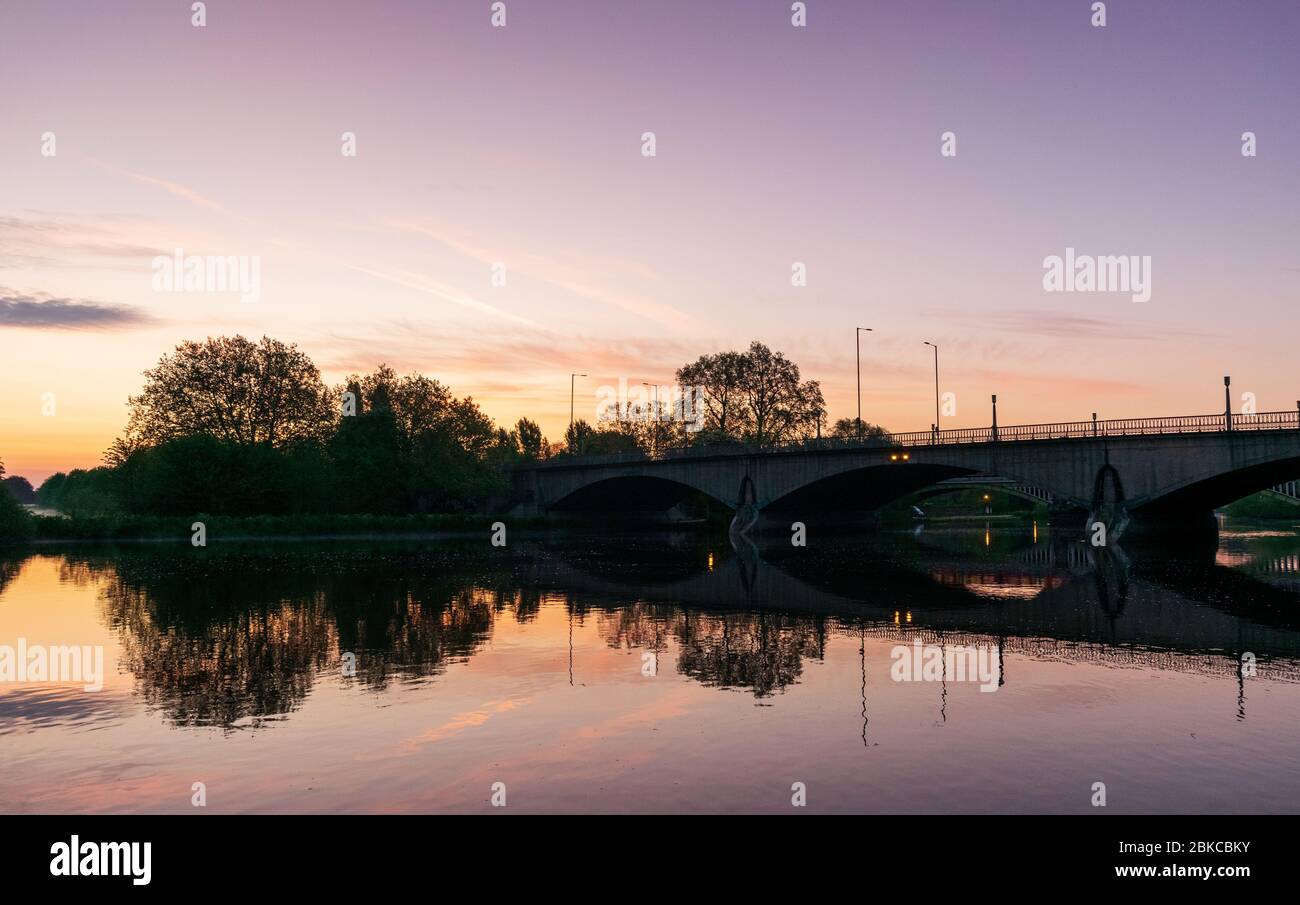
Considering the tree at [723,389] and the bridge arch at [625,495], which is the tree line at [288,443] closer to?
the bridge arch at [625,495]

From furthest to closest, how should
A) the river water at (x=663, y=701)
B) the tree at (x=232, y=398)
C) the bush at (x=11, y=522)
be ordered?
the tree at (x=232, y=398), the bush at (x=11, y=522), the river water at (x=663, y=701)

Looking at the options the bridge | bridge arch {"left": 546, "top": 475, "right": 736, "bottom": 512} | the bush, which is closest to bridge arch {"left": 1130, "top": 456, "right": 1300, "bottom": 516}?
the bridge

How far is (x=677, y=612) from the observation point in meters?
33.3

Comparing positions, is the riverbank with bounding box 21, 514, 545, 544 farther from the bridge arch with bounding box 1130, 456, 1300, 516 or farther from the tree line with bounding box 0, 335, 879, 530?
the bridge arch with bounding box 1130, 456, 1300, 516

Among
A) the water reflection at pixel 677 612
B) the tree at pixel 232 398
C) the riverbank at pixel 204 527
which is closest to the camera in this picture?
the water reflection at pixel 677 612

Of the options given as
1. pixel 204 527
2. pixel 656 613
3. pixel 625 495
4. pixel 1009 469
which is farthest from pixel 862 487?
pixel 656 613

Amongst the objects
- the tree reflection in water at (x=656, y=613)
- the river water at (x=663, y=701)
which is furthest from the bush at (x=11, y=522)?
the river water at (x=663, y=701)

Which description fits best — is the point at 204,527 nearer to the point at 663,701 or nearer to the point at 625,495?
the point at 625,495

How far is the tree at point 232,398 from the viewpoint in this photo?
107938 mm

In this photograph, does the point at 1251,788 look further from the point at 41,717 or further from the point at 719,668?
the point at 41,717

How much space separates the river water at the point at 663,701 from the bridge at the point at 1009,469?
2694 centimetres

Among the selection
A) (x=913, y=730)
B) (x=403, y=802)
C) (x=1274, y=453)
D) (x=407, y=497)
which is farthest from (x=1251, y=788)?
(x=407, y=497)

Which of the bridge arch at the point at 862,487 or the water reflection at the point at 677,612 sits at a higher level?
the bridge arch at the point at 862,487

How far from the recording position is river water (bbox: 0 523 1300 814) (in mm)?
12797
